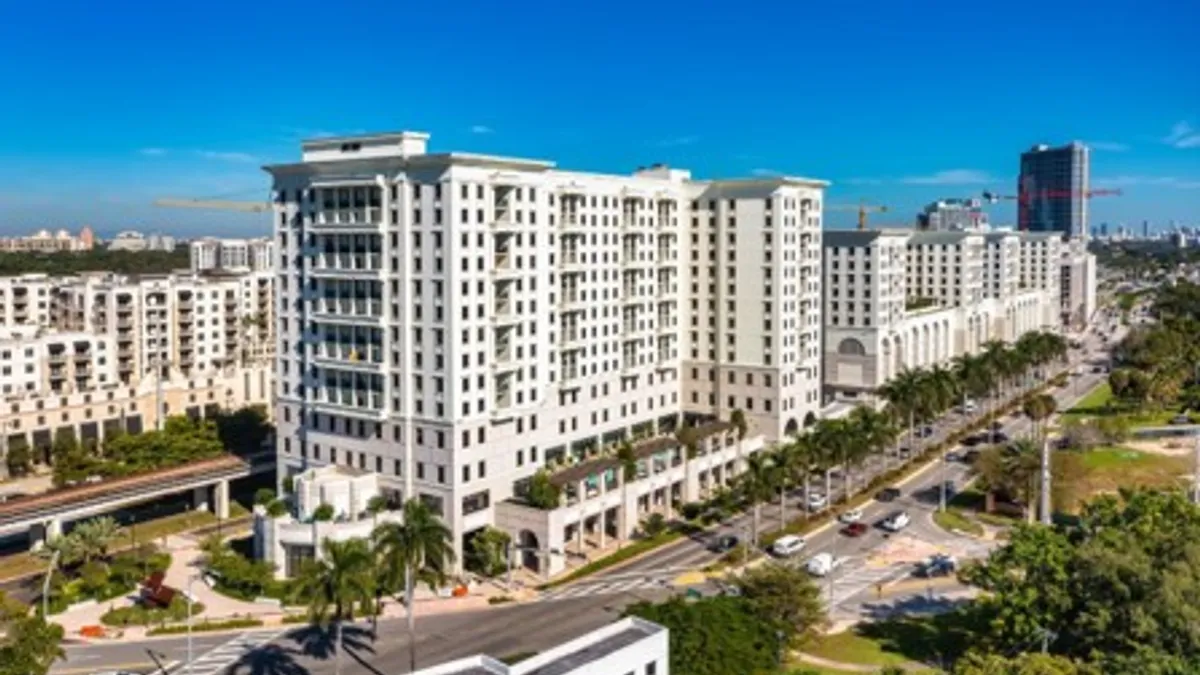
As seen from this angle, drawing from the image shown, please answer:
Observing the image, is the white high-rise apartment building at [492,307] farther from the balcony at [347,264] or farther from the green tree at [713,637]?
the green tree at [713,637]

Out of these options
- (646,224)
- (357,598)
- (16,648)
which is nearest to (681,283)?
(646,224)

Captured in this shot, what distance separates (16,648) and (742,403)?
3188 inches

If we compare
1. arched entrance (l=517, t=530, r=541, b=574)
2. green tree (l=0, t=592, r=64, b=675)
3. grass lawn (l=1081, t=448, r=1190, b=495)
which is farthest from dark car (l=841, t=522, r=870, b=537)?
green tree (l=0, t=592, r=64, b=675)

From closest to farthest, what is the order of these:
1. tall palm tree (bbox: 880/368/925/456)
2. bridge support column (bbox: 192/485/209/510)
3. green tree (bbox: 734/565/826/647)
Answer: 1. green tree (bbox: 734/565/826/647)
2. bridge support column (bbox: 192/485/209/510)
3. tall palm tree (bbox: 880/368/925/456)

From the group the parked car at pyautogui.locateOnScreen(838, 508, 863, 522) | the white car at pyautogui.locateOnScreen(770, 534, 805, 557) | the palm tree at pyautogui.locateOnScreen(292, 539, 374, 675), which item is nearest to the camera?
the palm tree at pyautogui.locateOnScreen(292, 539, 374, 675)

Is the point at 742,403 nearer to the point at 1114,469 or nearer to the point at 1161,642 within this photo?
the point at 1114,469

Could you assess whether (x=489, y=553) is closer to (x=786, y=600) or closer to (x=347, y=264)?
(x=347, y=264)

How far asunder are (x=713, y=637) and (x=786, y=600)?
865 cm

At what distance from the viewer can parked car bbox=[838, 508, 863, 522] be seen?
107m

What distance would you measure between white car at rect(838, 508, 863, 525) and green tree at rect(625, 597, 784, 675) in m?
43.3

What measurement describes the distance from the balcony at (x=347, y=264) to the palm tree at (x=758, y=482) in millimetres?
37638

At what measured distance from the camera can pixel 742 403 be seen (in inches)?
4847

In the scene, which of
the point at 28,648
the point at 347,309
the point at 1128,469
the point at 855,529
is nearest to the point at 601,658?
the point at 28,648

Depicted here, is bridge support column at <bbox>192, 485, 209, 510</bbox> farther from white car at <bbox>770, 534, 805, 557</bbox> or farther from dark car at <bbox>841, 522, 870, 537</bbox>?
dark car at <bbox>841, 522, 870, 537</bbox>
